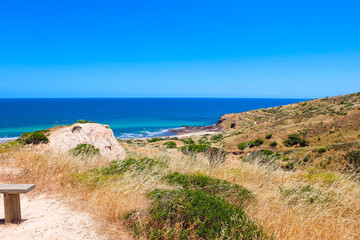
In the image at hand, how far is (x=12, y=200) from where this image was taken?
4.11m

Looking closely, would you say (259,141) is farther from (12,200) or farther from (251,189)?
(12,200)

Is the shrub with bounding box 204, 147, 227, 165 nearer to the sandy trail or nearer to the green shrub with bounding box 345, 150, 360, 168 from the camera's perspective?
the sandy trail

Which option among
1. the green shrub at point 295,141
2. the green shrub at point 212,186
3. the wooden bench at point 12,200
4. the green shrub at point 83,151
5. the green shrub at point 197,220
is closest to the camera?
the green shrub at point 197,220

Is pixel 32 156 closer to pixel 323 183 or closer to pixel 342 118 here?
pixel 323 183

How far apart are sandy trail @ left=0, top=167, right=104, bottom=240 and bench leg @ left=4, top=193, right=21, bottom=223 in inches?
4.7

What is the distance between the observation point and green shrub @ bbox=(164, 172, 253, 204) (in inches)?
192

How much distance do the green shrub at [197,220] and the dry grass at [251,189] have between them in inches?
14.6

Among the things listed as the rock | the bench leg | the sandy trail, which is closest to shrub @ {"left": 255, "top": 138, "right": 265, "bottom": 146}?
the rock

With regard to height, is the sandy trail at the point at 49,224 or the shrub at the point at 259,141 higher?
the sandy trail at the point at 49,224

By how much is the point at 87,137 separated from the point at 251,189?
1080 cm

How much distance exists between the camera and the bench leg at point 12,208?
13.3 ft

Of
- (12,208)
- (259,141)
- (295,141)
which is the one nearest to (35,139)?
(12,208)

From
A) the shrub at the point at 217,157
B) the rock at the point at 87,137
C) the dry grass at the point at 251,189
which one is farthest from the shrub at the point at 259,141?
the dry grass at the point at 251,189

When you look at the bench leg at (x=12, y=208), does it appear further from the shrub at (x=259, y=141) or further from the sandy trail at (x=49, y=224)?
the shrub at (x=259, y=141)
